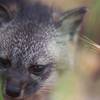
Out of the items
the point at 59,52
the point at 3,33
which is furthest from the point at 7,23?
the point at 59,52

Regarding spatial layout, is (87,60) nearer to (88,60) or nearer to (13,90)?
(88,60)

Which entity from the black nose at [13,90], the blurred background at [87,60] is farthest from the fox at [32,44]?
the blurred background at [87,60]

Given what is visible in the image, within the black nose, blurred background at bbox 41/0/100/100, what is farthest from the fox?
blurred background at bbox 41/0/100/100

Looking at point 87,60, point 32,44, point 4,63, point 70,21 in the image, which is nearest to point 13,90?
point 4,63

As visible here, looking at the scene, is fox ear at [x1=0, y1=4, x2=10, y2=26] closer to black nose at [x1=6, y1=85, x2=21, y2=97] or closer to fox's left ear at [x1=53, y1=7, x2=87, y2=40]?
fox's left ear at [x1=53, y1=7, x2=87, y2=40]

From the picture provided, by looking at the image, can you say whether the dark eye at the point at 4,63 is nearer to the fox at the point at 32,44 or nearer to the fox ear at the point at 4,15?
the fox at the point at 32,44

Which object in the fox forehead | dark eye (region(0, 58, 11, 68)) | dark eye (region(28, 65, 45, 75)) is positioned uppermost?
the fox forehead

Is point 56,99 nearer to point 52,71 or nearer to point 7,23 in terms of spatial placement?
point 52,71
